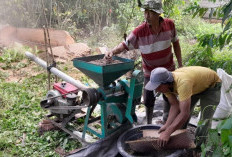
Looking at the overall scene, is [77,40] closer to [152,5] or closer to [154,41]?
[154,41]

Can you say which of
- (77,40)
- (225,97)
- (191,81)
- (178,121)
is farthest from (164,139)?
(77,40)

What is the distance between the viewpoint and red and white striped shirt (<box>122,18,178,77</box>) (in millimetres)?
3264

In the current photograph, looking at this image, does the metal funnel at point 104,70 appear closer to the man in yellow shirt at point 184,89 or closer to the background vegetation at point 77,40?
the man in yellow shirt at point 184,89

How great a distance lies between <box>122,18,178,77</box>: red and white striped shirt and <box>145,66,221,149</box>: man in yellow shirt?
0.61 m

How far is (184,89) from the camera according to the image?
8.05 feet

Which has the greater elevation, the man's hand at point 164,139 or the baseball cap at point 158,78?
the baseball cap at point 158,78

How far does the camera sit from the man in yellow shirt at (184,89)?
8.11ft

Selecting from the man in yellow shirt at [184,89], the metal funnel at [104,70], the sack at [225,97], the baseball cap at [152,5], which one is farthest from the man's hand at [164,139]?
the baseball cap at [152,5]

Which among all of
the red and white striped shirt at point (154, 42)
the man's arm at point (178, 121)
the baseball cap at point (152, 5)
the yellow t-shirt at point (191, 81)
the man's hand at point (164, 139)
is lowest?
the man's hand at point (164, 139)

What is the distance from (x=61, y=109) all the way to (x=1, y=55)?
17.7 feet

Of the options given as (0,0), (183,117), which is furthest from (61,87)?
(0,0)

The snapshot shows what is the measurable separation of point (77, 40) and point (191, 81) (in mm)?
7805

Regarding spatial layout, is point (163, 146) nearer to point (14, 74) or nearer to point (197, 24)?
point (14, 74)

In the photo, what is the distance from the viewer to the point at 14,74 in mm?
6793
